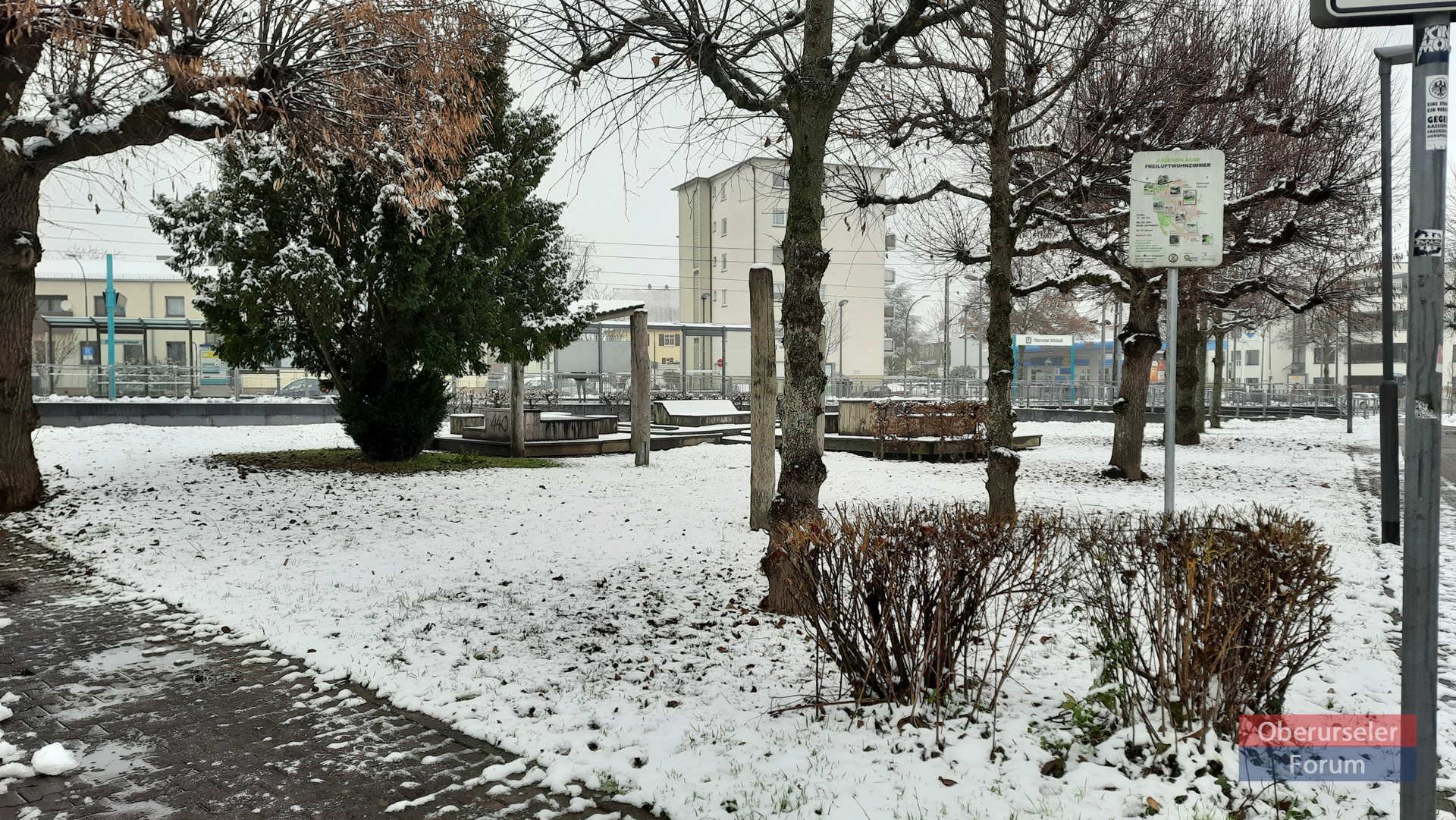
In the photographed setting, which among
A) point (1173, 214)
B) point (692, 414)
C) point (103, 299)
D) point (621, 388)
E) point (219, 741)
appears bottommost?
point (219, 741)

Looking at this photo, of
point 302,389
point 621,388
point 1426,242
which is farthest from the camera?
point 621,388

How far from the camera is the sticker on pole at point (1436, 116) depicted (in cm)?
222

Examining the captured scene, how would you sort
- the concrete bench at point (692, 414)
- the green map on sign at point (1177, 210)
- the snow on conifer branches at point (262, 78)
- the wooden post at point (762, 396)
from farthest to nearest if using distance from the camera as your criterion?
the concrete bench at point (692, 414) → the wooden post at point (762, 396) → the snow on conifer branches at point (262, 78) → the green map on sign at point (1177, 210)

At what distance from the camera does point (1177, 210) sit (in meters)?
6.17

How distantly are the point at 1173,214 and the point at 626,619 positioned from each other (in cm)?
465

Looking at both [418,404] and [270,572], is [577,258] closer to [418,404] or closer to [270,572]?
[418,404]

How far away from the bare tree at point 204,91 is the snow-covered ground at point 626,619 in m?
3.12

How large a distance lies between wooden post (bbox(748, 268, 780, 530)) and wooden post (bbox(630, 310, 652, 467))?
6998 mm

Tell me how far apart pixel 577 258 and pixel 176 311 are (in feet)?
82.9

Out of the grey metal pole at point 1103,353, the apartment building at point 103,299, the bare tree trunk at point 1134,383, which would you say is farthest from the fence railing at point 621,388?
the apartment building at point 103,299

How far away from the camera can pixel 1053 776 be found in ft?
11.5

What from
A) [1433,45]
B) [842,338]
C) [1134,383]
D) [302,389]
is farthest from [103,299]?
[1433,45]

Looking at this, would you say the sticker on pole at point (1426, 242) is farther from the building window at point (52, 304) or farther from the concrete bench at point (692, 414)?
the building window at point (52, 304)

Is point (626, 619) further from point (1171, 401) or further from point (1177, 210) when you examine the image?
point (1177, 210)
